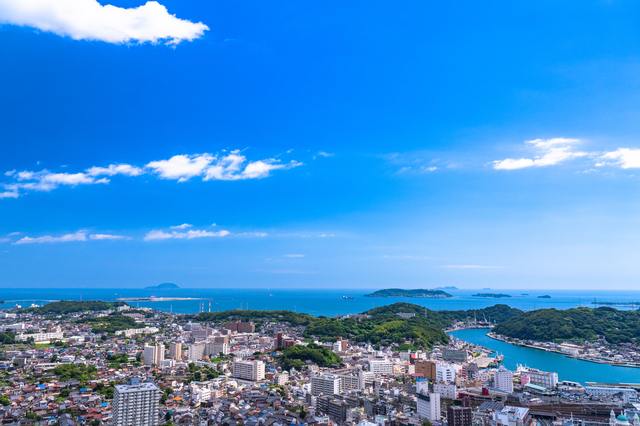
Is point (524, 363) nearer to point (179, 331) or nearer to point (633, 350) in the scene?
point (633, 350)

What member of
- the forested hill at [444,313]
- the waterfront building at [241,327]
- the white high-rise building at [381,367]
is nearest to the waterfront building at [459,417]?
the white high-rise building at [381,367]

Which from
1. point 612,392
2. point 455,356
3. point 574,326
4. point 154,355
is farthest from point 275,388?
point 574,326

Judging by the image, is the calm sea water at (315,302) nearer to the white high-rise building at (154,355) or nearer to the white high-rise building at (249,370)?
the white high-rise building at (154,355)

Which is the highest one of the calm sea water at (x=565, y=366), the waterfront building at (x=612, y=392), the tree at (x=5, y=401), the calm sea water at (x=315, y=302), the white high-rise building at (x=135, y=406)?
the white high-rise building at (x=135, y=406)

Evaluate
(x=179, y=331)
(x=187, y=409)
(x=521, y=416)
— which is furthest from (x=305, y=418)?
(x=179, y=331)

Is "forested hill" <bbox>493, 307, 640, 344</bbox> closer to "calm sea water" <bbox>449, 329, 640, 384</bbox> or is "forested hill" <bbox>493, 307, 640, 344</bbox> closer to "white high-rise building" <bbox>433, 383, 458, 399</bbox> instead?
"calm sea water" <bbox>449, 329, 640, 384</bbox>

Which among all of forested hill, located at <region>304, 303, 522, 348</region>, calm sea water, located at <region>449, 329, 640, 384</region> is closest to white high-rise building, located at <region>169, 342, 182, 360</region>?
forested hill, located at <region>304, 303, 522, 348</region>
